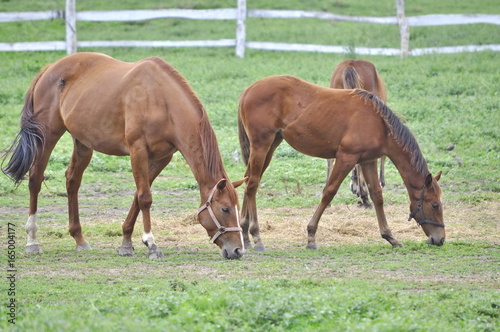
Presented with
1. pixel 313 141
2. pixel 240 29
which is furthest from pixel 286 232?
pixel 240 29

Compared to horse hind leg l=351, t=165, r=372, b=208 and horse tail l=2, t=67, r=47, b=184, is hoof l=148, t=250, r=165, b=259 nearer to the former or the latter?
horse tail l=2, t=67, r=47, b=184

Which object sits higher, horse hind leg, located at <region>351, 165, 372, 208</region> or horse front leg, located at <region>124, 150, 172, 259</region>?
horse front leg, located at <region>124, 150, 172, 259</region>

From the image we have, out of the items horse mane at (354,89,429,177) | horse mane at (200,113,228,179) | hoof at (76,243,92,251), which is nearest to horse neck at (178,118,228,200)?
horse mane at (200,113,228,179)

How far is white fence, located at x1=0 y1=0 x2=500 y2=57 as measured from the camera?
20500 mm

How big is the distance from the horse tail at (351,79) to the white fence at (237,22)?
26.7ft

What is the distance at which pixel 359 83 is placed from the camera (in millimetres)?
12180

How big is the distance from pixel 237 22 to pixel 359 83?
9.54 meters

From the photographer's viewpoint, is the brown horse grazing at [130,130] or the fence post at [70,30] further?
the fence post at [70,30]

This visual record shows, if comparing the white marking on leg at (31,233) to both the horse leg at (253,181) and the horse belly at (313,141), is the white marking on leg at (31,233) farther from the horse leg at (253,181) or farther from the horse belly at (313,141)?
the horse belly at (313,141)

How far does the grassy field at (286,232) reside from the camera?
6.08 m

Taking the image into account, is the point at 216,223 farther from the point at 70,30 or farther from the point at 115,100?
the point at 70,30

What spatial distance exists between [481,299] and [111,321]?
301 cm

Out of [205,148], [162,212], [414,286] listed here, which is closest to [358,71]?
[162,212]

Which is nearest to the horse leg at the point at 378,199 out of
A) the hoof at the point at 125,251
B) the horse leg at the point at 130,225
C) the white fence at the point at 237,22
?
the horse leg at the point at 130,225
